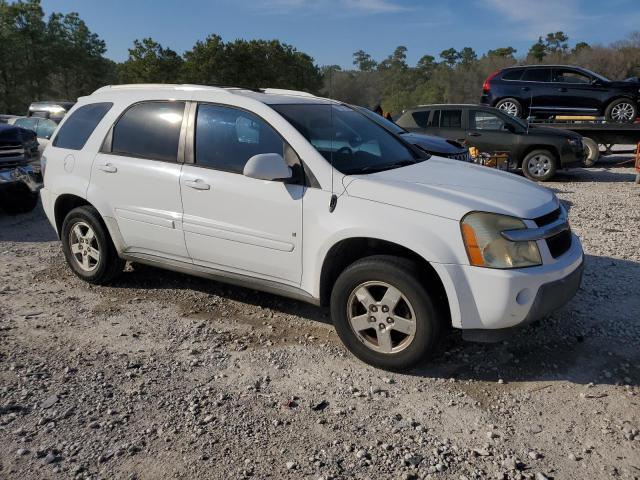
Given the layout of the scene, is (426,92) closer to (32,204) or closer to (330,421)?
(32,204)

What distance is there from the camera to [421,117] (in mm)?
Result: 11844

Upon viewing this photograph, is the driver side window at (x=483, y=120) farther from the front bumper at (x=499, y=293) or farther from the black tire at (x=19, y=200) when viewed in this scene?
the front bumper at (x=499, y=293)

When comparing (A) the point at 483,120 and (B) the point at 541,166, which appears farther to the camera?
(A) the point at 483,120

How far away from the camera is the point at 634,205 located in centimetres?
858

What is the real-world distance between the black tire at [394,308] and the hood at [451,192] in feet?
1.25

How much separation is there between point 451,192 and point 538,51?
71.4 m

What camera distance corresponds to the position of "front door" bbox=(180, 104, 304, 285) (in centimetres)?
367

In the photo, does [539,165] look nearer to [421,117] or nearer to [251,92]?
[421,117]

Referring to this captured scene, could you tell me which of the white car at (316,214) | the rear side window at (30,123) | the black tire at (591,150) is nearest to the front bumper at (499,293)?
the white car at (316,214)

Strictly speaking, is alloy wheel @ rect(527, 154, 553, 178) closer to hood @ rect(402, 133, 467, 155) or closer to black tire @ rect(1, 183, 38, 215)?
hood @ rect(402, 133, 467, 155)

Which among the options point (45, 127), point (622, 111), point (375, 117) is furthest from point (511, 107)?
point (45, 127)

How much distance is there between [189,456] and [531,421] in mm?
1841

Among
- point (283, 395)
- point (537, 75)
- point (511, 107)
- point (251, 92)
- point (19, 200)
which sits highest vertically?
point (537, 75)

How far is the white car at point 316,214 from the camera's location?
10.3 ft
